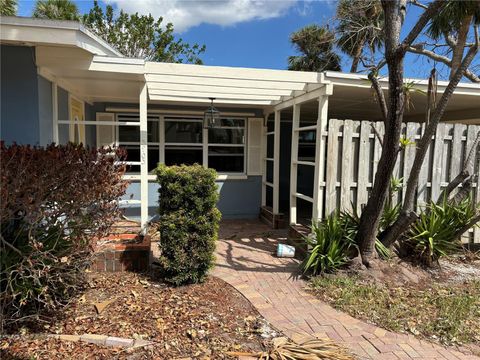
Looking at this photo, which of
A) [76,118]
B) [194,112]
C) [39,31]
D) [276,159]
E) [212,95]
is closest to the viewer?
[39,31]

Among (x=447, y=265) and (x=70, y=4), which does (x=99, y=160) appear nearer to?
(x=447, y=265)

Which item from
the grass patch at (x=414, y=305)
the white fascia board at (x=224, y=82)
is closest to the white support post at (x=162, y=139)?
the white fascia board at (x=224, y=82)

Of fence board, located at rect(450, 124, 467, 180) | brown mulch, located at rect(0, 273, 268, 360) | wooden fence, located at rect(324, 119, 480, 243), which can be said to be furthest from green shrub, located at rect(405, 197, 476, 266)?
brown mulch, located at rect(0, 273, 268, 360)

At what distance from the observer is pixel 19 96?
399 cm

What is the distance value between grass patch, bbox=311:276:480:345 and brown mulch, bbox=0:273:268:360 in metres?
1.07

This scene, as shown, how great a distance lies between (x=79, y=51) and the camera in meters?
3.93

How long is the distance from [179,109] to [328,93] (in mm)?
3805

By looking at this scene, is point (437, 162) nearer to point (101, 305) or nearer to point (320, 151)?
point (320, 151)

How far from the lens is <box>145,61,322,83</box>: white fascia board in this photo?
19.2ft

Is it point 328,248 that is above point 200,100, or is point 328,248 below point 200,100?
below

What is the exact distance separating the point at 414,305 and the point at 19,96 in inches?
200

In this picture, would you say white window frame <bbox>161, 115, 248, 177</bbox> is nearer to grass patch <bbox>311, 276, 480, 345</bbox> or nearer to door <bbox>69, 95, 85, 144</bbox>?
door <bbox>69, 95, 85, 144</bbox>

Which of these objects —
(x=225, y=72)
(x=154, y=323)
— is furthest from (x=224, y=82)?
(x=154, y=323)

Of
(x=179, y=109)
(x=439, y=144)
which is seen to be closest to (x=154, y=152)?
(x=179, y=109)
